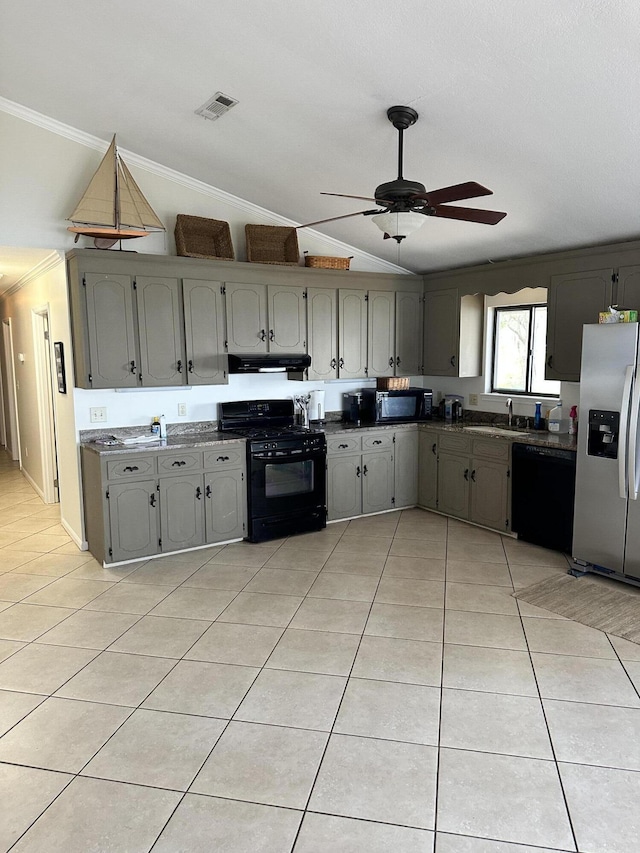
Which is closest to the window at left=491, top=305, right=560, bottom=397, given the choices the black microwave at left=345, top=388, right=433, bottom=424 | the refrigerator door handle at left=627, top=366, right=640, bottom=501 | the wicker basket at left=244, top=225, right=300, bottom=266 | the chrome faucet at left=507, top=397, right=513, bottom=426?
the chrome faucet at left=507, top=397, right=513, bottom=426

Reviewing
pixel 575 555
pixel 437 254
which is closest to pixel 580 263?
pixel 437 254

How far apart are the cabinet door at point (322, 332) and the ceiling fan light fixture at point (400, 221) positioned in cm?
225

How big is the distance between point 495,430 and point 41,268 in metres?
4.17

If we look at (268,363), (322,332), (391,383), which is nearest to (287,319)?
(322,332)

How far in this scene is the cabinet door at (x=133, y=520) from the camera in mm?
4199

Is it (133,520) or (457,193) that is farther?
(133,520)

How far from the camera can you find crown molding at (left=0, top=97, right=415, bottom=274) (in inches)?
160

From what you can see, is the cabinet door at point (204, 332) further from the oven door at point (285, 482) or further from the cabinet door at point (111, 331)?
the oven door at point (285, 482)

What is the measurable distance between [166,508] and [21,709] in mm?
1897

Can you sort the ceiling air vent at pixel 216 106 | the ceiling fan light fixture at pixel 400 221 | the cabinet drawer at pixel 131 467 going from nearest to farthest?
the ceiling fan light fixture at pixel 400 221 → the ceiling air vent at pixel 216 106 → the cabinet drawer at pixel 131 467

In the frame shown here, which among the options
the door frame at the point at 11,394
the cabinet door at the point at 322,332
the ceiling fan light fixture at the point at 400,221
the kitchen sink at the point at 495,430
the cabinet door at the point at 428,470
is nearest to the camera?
the ceiling fan light fixture at the point at 400,221

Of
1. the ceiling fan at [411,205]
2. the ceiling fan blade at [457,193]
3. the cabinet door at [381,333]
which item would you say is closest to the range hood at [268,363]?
the cabinet door at [381,333]

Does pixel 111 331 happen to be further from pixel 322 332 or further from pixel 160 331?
pixel 322 332

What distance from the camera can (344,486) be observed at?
207 inches
